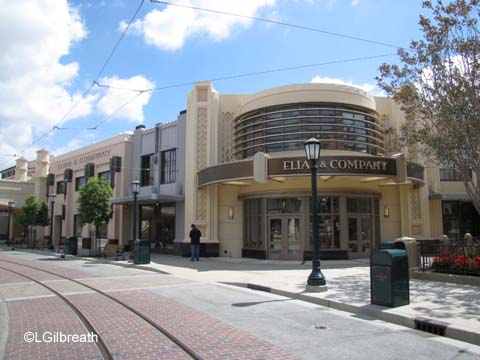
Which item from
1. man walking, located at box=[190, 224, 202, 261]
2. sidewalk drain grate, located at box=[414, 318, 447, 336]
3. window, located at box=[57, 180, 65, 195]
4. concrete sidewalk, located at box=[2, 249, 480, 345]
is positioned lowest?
sidewalk drain grate, located at box=[414, 318, 447, 336]

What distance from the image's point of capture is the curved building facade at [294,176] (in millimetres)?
19406

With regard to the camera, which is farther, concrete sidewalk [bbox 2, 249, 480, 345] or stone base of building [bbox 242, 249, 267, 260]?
stone base of building [bbox 242, 249, 267, 260]

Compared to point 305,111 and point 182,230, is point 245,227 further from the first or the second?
point 305,111

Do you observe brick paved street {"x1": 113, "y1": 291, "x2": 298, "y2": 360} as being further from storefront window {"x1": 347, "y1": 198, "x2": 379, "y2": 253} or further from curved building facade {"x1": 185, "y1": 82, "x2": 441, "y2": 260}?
storefront window {"x1": 347, "y1": 198, "x2": 379, "y2": 253}

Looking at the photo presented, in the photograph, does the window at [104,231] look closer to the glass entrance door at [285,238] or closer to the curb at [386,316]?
the glass entrance door at [285,238]

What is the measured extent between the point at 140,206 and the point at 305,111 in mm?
13337

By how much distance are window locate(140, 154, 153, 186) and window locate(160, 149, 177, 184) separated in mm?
1294

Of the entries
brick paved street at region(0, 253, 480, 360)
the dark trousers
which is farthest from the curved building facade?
brick paved street at region(0, 253, 480, 360)

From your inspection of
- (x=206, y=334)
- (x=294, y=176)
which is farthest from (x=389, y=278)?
(x=294, y=176)

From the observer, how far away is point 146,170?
28.6m

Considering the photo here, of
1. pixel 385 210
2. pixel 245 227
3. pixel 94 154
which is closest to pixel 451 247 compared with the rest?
pixel 385 210

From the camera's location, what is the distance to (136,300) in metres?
10.3

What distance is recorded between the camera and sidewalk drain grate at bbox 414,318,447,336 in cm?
755

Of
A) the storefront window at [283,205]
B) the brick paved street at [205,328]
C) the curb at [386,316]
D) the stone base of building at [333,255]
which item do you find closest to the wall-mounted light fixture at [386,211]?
the stone base of building at [333,255]
